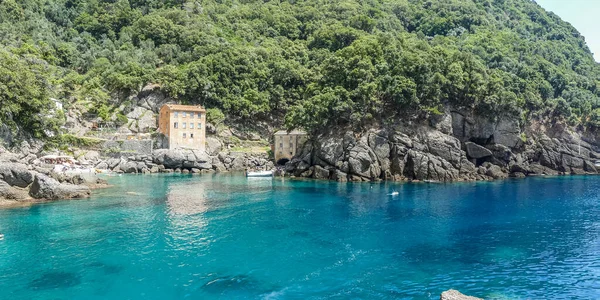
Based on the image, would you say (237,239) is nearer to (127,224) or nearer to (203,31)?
(127,224)

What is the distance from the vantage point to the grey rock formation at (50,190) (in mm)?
44562

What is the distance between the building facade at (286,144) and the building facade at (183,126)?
59.7 ft

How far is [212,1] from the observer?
165m

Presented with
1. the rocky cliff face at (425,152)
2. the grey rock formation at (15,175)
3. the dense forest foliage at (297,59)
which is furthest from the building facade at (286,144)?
the grey rock formation at (15,175)

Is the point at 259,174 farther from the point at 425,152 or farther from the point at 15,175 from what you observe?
the point at 15,175

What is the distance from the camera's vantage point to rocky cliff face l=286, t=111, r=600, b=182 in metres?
72.8

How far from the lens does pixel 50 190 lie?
44969mm

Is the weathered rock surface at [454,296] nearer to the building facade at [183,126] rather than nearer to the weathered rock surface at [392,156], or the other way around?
the weathered rock surface at [392,156]

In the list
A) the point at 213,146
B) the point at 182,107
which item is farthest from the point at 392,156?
the point at 182,107

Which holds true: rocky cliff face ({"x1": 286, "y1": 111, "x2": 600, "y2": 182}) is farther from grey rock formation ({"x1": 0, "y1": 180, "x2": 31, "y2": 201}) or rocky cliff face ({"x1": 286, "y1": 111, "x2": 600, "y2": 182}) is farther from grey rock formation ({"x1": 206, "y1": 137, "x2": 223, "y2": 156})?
grey rock formation ({"x1": 0, "y1": 180, "x2": 31, "y2": 201})

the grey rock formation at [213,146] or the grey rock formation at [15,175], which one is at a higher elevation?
the grey rock formation at [213,146]

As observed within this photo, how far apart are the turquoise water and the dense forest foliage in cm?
3340

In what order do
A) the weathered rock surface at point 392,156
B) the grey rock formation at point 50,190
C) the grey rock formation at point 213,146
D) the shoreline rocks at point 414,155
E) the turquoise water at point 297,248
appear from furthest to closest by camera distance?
the grey rock formation at point 213,146
the shoreline rocks at point 414,155
the weathered rock surface at point 392,156
the grey rock formation at point 50,190
the turquoise water at point 297,248

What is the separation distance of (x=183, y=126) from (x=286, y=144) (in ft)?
81.8
